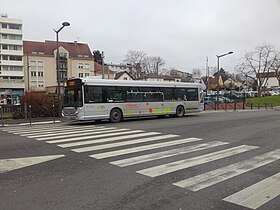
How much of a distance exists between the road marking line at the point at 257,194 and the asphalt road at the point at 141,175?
15 millimetres

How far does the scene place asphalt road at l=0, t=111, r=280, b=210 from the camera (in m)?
4.51

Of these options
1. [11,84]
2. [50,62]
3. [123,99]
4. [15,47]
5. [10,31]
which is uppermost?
[10,31]

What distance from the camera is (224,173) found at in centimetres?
604

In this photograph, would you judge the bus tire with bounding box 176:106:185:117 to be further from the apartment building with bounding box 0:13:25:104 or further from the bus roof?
the apartment building with bounding box 0:13:25:104

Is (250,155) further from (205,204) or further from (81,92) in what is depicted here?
(81,92)

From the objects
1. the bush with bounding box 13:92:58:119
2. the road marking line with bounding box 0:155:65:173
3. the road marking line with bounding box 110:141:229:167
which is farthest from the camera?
the bush with bounding box 13:92:58:119

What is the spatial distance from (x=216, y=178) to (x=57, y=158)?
4.19m

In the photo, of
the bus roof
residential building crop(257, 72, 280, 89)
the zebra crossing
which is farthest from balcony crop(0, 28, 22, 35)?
the zebra crossing

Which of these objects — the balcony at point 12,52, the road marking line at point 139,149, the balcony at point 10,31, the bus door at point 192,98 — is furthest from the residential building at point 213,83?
the road marking line at point 139,149

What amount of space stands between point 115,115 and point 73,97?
297cm

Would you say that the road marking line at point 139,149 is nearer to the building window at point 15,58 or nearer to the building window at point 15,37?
the building window at point 15,58

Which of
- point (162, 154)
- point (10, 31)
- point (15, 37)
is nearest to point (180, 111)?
point (162, 154)

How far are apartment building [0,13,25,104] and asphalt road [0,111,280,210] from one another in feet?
214

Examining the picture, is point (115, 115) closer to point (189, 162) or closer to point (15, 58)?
point (189, 162)
